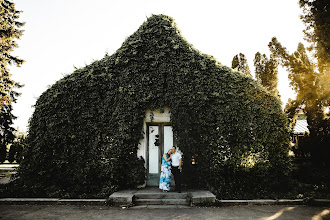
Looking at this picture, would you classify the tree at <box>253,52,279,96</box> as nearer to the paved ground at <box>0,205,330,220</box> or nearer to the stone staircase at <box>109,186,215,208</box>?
the paved ground at <box>0,205,330,220</box>

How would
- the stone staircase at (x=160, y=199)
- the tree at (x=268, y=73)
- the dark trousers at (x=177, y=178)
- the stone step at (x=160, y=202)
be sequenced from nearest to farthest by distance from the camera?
1. the stone staircase at (x=160, y=199)
2. the stone step at (x=160, y=202)
3. the dark trousers at (x=177, y=178)
4. the tree at (x=268, y=73)

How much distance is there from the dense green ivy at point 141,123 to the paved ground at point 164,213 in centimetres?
136

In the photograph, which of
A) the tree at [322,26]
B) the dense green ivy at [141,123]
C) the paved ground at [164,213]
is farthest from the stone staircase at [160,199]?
the tree at [322,26]

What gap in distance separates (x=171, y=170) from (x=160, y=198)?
45.9 inches

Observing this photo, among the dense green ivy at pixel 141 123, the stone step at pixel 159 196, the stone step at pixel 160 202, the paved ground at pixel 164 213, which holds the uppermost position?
the dense green ivy at pixel 141 123

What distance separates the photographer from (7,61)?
14195mm

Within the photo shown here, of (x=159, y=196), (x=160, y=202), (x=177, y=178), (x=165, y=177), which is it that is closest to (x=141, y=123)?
(x=165, y=177)

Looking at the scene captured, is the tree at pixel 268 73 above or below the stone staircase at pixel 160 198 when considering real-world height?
above

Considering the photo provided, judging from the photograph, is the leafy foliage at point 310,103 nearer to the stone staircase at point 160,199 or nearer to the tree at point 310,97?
the tree at point 310,97

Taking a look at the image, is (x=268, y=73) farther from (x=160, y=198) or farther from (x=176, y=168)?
(x=160, y=198)

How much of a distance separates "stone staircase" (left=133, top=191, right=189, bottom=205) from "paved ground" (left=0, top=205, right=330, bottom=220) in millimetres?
572

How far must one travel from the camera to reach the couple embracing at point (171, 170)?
7.40 m

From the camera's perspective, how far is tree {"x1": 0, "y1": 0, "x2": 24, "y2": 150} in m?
13.5

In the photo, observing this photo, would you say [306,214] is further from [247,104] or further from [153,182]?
[153,182]
